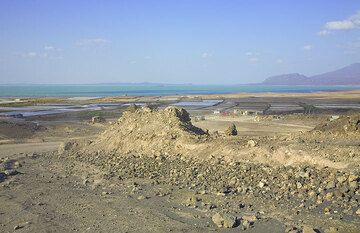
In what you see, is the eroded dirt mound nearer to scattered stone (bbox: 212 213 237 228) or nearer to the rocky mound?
the rocky mound

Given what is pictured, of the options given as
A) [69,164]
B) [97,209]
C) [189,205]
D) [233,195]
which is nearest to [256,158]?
[233,195]

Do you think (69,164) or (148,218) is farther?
(69,164)

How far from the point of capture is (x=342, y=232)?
9.42 m

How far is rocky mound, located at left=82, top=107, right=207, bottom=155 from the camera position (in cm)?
1850

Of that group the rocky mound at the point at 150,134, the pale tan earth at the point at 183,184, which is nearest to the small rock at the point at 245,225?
the pale tan earth at the point at 183,184

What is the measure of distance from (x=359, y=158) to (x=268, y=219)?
4011 millimetres

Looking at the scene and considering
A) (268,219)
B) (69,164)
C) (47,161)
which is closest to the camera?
(268,219)

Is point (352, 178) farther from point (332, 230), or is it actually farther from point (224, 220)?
point (224, 220)

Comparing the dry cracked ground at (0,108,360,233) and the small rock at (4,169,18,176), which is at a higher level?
the dry cracked ground at (0,108,360,233)

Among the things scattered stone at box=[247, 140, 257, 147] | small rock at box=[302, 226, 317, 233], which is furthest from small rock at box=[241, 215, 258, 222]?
scattered stone at box=[247, 140, 257, 147]

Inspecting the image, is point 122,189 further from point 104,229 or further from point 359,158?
point 359,158

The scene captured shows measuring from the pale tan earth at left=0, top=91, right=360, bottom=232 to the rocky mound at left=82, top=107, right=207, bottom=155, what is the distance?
Result: 0.06 meters

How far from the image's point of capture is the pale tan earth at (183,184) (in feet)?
35.5

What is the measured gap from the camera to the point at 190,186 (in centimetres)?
1389
